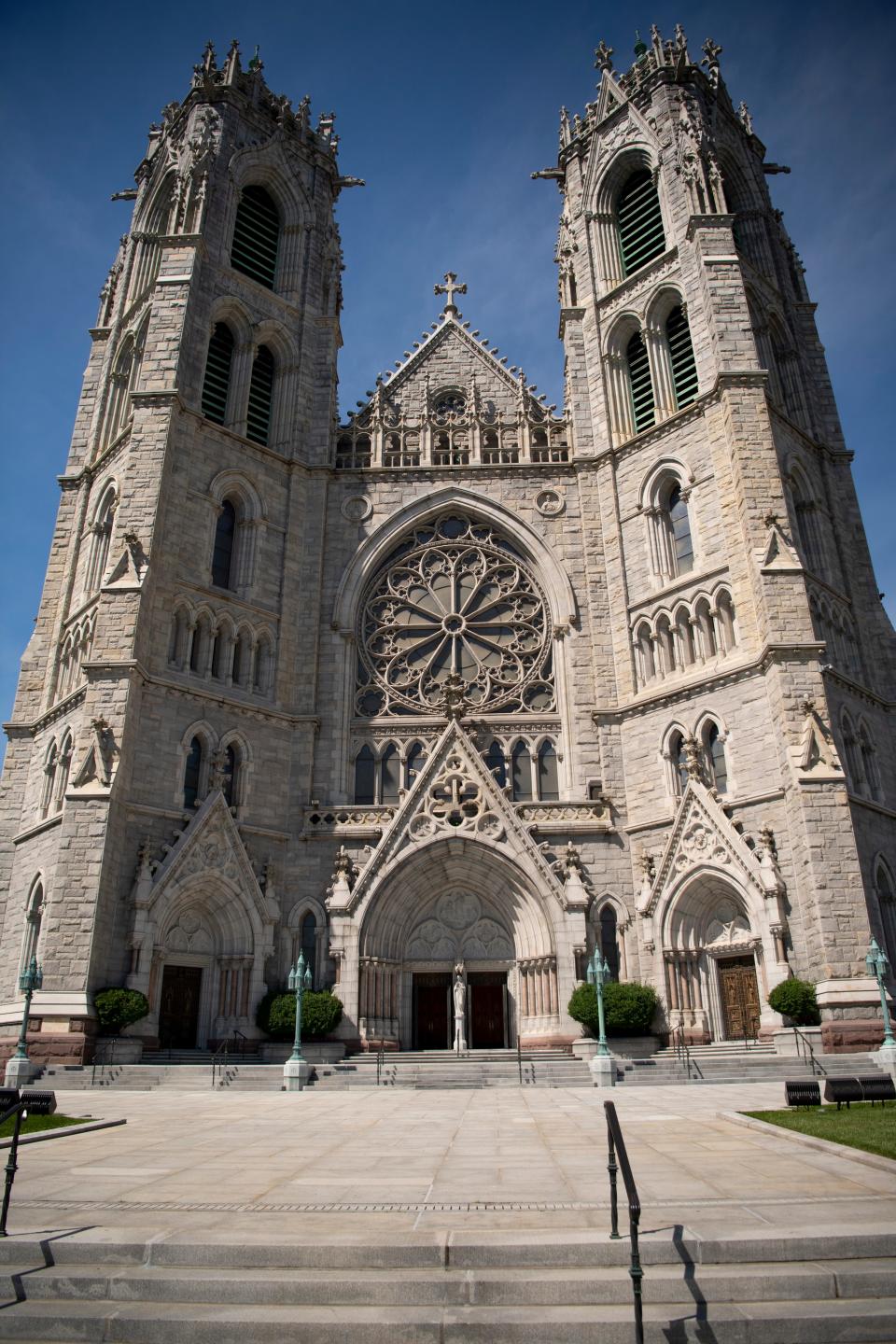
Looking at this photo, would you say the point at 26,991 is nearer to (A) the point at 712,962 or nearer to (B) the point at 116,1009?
(B) the point at 116,1009

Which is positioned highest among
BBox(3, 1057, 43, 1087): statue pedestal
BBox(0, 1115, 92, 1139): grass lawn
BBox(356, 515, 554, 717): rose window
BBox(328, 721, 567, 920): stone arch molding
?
BBox(356, 515, 554, 717): rose window

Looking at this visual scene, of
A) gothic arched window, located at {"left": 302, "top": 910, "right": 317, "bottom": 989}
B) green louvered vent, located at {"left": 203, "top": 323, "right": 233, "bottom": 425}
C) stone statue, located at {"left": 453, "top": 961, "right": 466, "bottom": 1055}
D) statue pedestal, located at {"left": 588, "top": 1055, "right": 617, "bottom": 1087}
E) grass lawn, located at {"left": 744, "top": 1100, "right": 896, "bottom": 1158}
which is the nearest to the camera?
grass lawn, located at {"left": 744, "top": 1100, "right": 896, "bottom": 1158}

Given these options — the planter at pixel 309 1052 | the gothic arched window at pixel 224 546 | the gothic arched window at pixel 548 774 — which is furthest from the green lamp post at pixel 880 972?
the gothic arched window at pixel 224 546

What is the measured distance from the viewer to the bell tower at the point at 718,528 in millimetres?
21297

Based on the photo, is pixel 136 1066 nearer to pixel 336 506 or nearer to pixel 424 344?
pixel 336 506

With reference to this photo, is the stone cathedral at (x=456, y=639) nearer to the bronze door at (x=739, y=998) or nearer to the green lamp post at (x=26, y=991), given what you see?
the bronze door at (x=739, y=998)

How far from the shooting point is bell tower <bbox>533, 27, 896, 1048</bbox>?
2130 cm

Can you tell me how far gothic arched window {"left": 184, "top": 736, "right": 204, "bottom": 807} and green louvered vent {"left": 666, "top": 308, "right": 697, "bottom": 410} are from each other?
1718cm

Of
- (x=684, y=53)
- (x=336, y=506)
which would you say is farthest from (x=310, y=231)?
(x=684, y=53)

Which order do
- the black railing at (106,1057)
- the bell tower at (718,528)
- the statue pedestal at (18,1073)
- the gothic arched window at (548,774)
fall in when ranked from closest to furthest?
the statue pedestal at (18,1073), the black railing at (106,1057), the bell tower at (718,528), the gothic arched window at (548,774)

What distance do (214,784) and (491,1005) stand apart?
30.3 ft

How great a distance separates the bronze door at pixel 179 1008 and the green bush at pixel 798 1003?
534 inches

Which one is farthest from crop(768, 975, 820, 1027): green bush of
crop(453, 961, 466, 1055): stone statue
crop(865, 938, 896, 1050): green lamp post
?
crop(453, 961, 466, 1055): stone statue

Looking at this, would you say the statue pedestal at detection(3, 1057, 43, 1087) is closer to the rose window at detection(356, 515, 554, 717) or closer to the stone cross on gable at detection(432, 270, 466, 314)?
the rose window at detection(356, 515, 554, 717)
